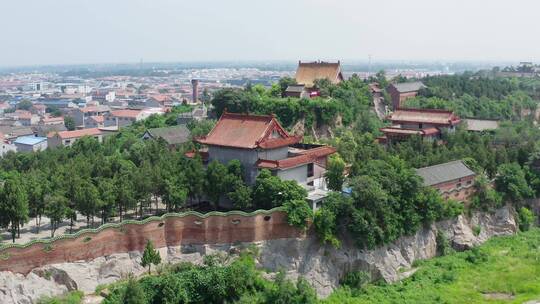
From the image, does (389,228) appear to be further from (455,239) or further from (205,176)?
(205,176)

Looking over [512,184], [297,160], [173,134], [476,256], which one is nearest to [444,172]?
[512,184]

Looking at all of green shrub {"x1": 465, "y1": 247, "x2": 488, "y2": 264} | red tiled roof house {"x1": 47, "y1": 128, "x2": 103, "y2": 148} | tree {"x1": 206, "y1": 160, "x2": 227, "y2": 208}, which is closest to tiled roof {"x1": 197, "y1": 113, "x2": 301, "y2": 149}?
tree {"x1": 206, "y1": 160, "x2": 227, "y2": 208}

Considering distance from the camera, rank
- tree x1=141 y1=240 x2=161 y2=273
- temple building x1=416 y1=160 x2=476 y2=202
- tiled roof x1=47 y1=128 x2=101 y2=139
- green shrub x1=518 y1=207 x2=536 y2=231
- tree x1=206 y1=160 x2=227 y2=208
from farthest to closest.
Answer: tiled roof x1=47 y1=128 x2=101 y2=139, green shrub x1=518 y1=207 x2=536 y2=231, temple building x1=416 y1=160 x2=476 y2=202, tree x1=206 y1=160 x2=227 y2=208, tree x1=141 y1=240 x2=161 y2=273

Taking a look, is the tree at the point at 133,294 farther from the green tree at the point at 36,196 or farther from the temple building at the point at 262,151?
the temple building at the point at 262,151

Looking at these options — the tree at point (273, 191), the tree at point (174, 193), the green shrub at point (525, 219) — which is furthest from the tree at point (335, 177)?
the green shrub at point (525, 219)

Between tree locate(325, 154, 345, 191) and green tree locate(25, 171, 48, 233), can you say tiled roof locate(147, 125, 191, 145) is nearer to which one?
green tree locate(25, 171, 48, 233)

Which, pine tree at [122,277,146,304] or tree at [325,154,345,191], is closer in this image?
pine tree at [122,277,146,304]
